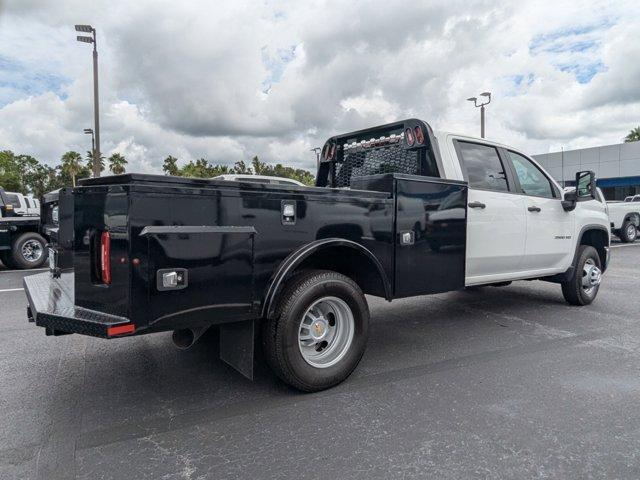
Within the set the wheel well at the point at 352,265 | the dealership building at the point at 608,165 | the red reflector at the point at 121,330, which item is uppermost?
the dealership building at the point at 608,165

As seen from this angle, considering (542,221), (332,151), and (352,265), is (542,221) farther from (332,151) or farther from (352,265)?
(352,265)

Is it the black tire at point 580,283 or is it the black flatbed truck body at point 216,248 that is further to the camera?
the black tire at point 580,283

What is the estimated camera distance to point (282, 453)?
8.95ft

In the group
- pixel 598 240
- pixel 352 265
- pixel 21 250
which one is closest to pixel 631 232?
pixel 598 240

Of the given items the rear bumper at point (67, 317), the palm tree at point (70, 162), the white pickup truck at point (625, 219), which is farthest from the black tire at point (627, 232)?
the palm tree at point (70, 162)

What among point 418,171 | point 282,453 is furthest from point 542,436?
point 418,171

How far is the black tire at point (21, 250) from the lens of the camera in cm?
1044

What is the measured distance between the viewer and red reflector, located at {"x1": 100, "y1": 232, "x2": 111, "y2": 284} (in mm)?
2840

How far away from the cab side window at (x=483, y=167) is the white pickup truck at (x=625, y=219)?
13438 mm

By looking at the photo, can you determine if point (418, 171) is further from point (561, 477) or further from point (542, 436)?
point (561, 477)

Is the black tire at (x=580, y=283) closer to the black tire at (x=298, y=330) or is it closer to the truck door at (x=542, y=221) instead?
the truck door at (x=542, y=221)

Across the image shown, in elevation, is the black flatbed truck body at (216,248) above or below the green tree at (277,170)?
below

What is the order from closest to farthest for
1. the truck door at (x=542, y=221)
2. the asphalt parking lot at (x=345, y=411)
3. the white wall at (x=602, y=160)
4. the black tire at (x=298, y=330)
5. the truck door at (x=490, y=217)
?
1. the asphalt parking lot at (x=345, y=411)
2. the black tire at (x=298, y=330)
3. the truck door at (x=490, y=217)
4. the truck door at (x=542, y=221)
5. the white wall at (x=602, y=160)

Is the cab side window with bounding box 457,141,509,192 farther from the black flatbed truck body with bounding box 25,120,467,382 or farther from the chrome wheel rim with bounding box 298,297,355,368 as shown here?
the chrome wheel rim with bounding box 298,297,355,368
